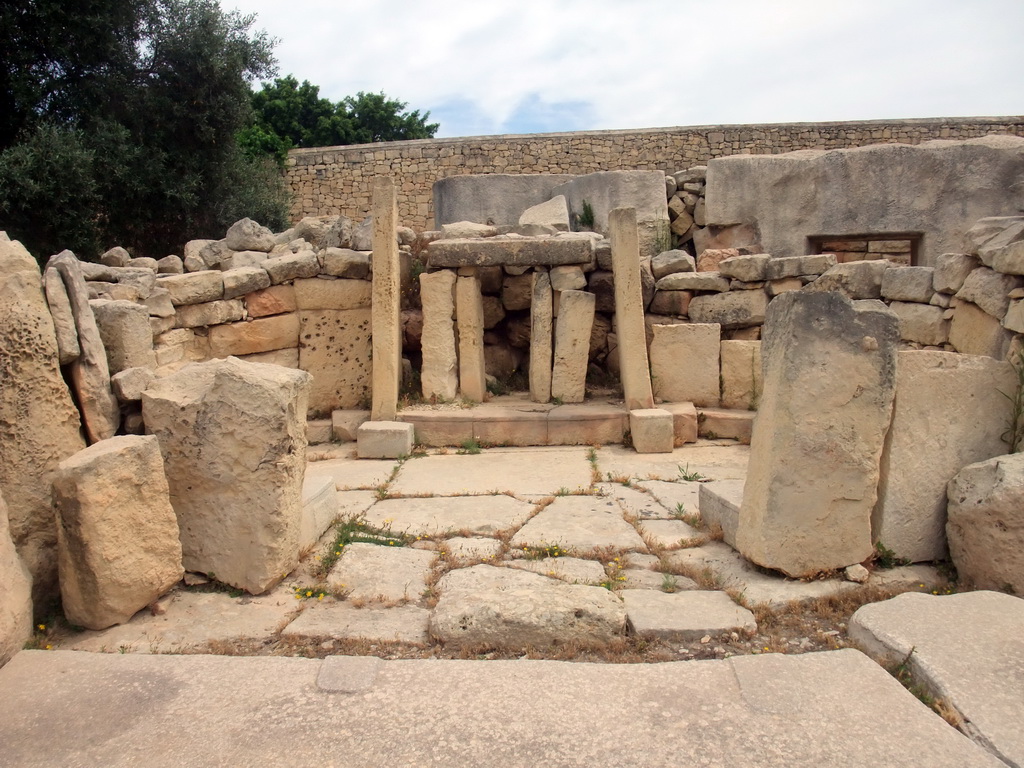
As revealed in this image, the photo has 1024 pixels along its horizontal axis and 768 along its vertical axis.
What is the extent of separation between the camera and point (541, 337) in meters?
7.07

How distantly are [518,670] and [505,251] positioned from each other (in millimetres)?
4800

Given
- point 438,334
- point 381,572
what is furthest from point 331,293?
point 381,572

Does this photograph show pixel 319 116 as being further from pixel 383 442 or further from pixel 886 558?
pixel 886 558

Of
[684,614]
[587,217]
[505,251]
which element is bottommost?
[684,614]

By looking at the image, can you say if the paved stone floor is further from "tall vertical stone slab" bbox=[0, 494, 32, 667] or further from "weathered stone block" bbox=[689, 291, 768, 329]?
"weathered stone block" bbox=[689, 291, 768, 329]

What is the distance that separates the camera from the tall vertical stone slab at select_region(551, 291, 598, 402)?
6977 mm

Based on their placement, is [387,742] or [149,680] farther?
[149,680]

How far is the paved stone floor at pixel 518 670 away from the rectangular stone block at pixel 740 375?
3174mm

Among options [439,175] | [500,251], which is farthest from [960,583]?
[439,175]

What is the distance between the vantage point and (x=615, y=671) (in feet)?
8.50

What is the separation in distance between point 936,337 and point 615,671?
369 centimetres

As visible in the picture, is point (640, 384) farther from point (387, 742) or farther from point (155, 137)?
point (155, 137)

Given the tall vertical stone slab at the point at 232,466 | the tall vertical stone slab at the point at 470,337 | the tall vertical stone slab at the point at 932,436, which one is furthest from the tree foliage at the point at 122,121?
the tall vertical stone slab at the point at 932,436

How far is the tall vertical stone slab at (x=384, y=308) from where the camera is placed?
657 cm
